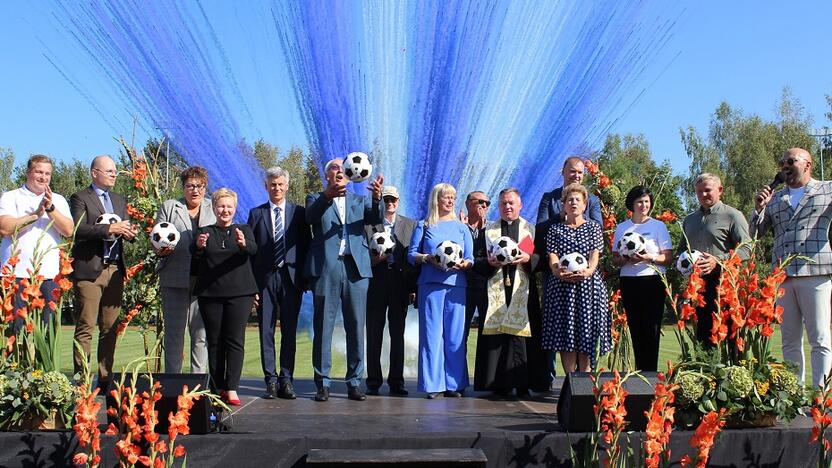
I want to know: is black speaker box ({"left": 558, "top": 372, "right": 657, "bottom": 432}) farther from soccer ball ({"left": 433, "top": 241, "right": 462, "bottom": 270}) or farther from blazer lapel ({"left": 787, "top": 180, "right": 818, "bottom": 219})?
blazer lapel ({"left": 787, "top": 180, "right": 818, "bottom": 219})

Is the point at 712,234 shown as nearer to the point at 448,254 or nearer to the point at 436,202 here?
the point at 448,254

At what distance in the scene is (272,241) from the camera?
7.26 meters

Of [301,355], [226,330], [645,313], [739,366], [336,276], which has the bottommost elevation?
[301,355]

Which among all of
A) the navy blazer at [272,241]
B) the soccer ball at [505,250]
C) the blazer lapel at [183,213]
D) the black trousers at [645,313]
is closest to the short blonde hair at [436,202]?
the soccer ball at [505,250]

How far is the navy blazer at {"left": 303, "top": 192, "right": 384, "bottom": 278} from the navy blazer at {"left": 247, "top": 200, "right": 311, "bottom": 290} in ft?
0.49

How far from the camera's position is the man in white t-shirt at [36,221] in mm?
6496

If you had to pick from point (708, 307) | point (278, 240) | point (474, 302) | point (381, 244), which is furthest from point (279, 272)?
point (708, 307)

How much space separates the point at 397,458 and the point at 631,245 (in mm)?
3076

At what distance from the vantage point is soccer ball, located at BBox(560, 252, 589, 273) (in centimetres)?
686

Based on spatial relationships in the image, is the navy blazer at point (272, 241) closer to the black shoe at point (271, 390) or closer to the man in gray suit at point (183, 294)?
the man in gray suit at point (183, 294)

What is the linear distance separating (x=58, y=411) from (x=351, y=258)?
271cm

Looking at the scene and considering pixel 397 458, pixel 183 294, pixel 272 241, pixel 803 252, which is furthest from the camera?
pixel 272 241

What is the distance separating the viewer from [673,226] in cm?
2230

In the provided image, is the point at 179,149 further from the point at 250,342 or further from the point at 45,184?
the point at 250,342
